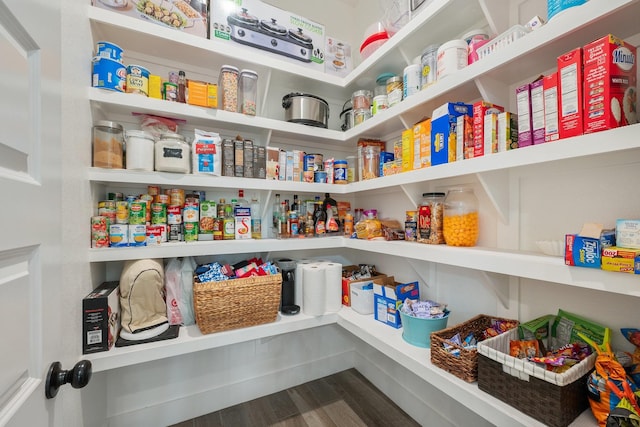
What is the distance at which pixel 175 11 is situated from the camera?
1.53m

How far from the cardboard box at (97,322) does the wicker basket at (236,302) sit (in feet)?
1.17

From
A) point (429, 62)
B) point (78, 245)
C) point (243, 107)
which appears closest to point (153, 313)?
point (78, 245)

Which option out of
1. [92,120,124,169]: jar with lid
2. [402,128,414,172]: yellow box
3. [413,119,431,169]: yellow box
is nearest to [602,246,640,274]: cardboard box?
[413,119,431,169]: yellow box

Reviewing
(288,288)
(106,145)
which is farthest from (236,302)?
(106,145)

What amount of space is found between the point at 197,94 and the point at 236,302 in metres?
1.19

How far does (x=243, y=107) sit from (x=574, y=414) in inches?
76.8

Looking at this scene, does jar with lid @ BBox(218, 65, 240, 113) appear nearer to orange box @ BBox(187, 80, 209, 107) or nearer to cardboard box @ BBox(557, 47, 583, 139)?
orange box @ BBox(187, 80, 209, 107)

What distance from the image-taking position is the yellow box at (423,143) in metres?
1.35

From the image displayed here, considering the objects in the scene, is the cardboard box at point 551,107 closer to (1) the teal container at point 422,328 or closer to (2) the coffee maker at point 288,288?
(1) the teal container at point 422,328

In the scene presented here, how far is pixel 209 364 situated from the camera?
1.81m

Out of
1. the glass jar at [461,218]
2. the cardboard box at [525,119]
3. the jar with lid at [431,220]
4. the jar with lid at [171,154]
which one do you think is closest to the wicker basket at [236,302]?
the jar with lid at [171,154]

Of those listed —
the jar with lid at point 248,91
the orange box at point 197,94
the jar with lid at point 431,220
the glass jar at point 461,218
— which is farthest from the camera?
the jar with lid at point 248,91

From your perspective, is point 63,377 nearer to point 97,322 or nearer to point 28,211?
point 28,211

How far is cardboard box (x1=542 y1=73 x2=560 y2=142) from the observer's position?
34.4 inches
